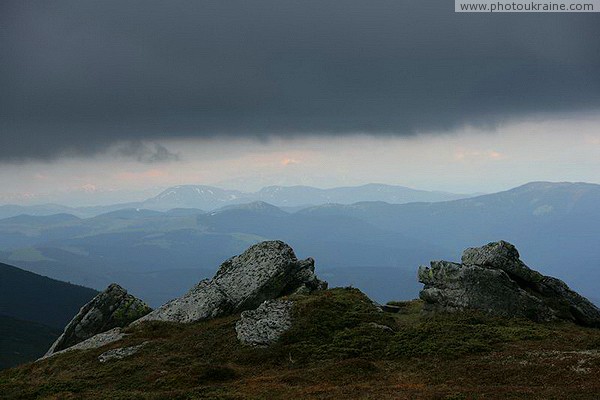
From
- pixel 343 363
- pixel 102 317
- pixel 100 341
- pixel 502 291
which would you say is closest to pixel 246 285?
pixel 100 341

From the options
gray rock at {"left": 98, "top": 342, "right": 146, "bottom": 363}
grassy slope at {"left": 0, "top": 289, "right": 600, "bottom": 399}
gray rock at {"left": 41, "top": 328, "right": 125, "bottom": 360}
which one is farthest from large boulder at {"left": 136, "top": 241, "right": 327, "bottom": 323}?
gray rock at {"left": 98, "top": 342, "right": 146, "bottom": 363}

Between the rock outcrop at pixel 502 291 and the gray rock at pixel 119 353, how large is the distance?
27.9 m

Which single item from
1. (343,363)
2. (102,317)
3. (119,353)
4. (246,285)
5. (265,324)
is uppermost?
(246,285)

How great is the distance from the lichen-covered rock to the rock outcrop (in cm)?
3459

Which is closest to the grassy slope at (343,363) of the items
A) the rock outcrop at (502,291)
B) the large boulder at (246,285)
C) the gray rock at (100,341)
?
the gray rock at (100,341)

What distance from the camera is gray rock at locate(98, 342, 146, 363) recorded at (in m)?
38.8

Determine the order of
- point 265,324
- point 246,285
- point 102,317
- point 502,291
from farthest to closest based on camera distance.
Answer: point 102,317 < point 246,285 < point 502,291 < point 265,324

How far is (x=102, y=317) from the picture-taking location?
5519 cm

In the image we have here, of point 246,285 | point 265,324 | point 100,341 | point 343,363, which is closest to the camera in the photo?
point 343,363

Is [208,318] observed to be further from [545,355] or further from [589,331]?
[589,331]

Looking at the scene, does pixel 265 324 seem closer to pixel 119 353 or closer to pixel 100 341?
pixel 119 353

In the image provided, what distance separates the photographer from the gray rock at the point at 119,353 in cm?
3881

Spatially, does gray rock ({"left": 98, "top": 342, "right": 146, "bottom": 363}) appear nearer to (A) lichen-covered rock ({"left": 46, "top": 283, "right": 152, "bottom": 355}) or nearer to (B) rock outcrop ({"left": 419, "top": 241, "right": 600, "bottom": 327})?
(A) lichen-covered rock ({"left": 46, "top": 283, "right": 152, "bottom": 355})

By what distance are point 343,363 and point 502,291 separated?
65.8 ft
